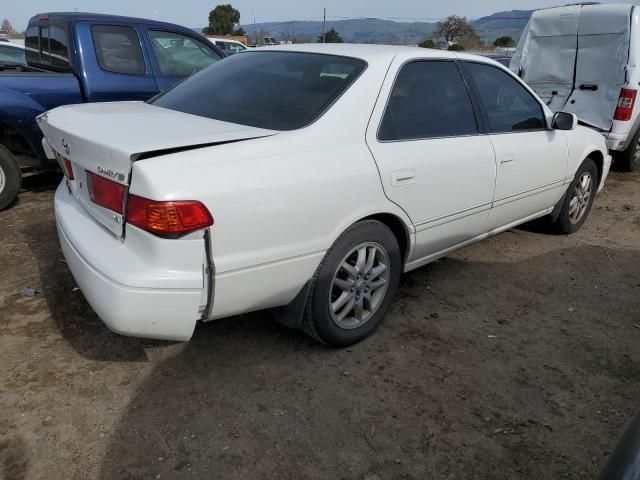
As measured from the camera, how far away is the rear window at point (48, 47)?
204 inches

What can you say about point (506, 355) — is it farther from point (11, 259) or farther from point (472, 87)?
point (11, 259)

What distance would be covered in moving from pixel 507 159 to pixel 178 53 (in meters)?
3.88

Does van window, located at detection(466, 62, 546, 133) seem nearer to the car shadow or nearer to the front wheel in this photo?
the front wheel

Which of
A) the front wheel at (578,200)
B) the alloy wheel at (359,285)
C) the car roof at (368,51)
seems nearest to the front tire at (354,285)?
the alloy wheel at (359,285)

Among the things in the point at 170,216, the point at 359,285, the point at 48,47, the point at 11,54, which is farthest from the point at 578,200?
the point at 11,54

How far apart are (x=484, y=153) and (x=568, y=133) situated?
1.36 m

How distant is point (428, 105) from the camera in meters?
3.10

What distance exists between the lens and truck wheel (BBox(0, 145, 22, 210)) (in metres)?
4.68

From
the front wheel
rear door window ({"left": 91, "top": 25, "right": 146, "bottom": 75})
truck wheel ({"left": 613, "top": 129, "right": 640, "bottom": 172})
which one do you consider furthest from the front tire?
truck wheel ({"left": 613, "top": 129, "right": 640, "bottom": 172})

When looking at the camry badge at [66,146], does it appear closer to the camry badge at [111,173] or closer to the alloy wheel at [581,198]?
the camry badge at [111,173]

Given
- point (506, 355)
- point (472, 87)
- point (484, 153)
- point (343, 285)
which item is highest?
point (472, 87)

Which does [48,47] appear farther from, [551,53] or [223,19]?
[223,19]

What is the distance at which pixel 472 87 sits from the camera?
11.2 ft

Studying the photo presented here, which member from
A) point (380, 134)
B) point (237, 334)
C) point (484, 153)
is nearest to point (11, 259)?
point (237, 334)
